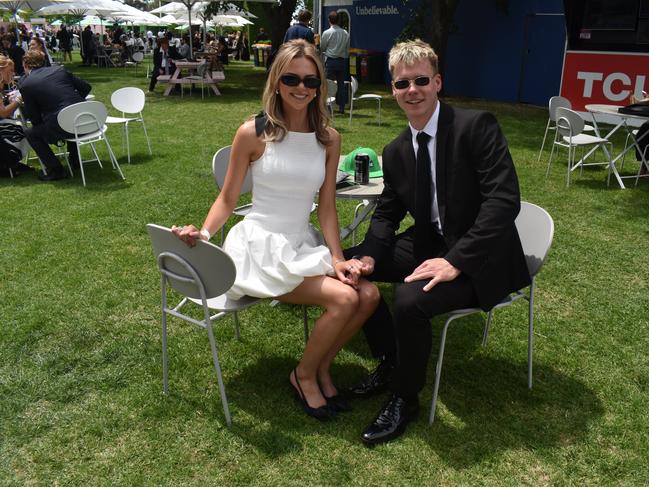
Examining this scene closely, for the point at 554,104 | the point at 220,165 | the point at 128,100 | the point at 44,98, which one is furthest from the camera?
the point at 128,100

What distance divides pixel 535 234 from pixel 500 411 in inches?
35.6

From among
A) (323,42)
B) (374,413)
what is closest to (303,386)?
(374,413)

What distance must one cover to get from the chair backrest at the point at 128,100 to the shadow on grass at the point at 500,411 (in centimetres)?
634

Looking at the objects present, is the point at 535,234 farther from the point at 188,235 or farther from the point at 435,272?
the point at 188,235

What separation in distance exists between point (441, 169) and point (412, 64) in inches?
19.3

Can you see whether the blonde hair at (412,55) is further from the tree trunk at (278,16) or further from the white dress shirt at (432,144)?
the tree trunk at (278,16)

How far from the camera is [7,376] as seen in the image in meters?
3.20

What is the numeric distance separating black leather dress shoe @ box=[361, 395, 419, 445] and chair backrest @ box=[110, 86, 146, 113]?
6.59 m

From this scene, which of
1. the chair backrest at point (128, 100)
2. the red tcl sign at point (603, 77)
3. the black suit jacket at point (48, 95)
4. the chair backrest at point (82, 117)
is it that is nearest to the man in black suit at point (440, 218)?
the chair backrest at point (82, 117)

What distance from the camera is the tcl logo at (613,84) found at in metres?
10.5

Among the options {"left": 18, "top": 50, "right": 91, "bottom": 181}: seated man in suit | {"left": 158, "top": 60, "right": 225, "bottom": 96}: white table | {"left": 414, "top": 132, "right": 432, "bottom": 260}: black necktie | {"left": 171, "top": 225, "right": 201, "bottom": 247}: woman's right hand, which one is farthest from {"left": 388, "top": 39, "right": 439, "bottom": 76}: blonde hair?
{"left": 158, "top": 60, "right": 225, "bottom": 96}: white table

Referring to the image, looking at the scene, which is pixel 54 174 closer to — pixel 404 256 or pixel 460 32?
pixel 404 256

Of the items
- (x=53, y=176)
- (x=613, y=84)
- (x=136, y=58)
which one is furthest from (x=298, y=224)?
(x=136, y=58)

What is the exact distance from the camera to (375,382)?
3.04 m
